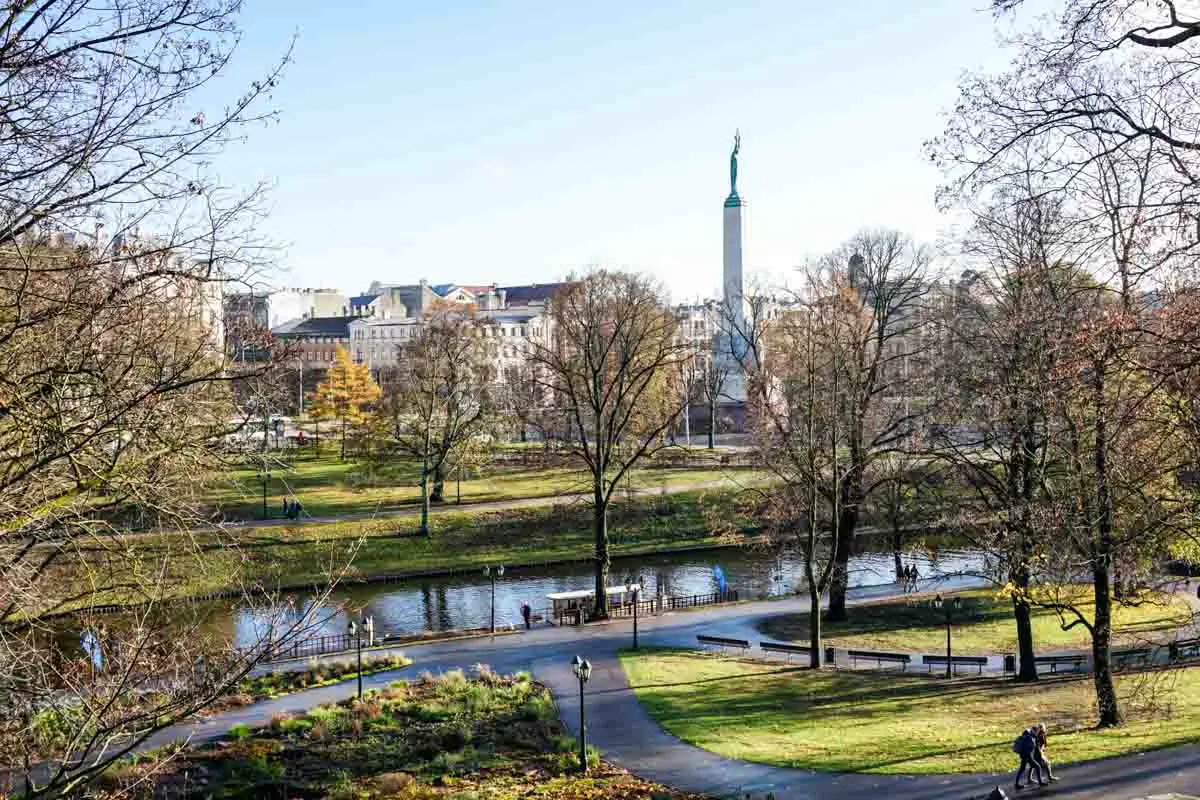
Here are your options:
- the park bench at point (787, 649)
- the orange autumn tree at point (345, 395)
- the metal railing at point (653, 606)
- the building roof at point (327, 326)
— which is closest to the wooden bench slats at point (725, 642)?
the park bench at point (787, 649)

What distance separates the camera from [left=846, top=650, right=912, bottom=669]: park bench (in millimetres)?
25547

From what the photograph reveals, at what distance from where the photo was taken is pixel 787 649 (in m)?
26.9

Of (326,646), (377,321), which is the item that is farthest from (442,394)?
(377,321)

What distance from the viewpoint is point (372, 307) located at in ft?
391

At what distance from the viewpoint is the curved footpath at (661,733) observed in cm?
1554

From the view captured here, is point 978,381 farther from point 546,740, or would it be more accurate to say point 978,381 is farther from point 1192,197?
point 1192,197

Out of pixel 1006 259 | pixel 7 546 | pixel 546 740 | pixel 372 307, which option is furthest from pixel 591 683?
pixel 372 307

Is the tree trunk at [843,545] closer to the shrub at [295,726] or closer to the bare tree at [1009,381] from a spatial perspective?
the bare tree at [1009,381]

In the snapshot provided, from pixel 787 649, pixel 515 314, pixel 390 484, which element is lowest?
pixel 787 649

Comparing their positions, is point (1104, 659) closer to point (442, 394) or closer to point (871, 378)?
point (871, 378)

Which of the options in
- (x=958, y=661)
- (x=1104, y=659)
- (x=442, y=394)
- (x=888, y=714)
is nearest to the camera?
(x=1104, y=659)

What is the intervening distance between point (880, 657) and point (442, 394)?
30.3 meters

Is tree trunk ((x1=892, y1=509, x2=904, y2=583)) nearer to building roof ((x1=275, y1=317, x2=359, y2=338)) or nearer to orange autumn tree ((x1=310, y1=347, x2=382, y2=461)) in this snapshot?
orange autumn tree ((x1=310, y1=347, x2=382, y2=461))

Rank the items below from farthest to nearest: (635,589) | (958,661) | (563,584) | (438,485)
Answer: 1. (438,485)
2. (563,584)
3. (635,589)
4. (958,661)
